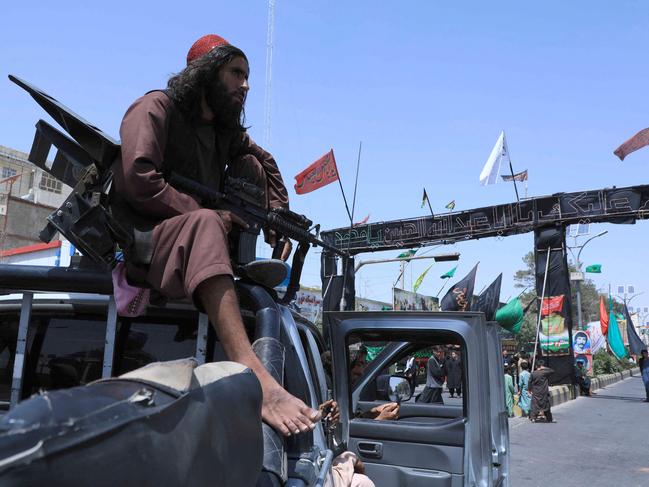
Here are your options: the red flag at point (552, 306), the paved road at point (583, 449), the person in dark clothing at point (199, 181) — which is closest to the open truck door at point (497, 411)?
the person in dark clothing at point (199, 181)

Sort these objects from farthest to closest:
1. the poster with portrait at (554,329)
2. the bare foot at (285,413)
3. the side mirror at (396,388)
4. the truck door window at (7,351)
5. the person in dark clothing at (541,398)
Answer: the poster with portrait at (554,329), the person in dark clothing at (541,398), the side mirror at (396,388), the truck door window at (7,351), the bare foot at (285,413)

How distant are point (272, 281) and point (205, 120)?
2.18ft

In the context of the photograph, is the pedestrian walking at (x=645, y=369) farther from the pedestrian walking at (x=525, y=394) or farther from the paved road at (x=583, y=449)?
the pedestrian walking at (x=525, y=394)

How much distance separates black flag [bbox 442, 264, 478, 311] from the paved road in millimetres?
3108

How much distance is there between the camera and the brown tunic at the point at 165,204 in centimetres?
150

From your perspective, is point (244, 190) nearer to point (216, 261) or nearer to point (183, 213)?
point (183, 213)

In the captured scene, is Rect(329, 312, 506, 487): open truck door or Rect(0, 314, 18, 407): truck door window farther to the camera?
Rect(329, 312, 506, 487): open truck door

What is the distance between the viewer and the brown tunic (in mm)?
1499

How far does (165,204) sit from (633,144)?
65.8ft

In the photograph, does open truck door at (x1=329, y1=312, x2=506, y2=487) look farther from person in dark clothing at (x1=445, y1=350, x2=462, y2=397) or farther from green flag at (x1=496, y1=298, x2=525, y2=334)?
green flag at (x1=496, y1=298, x2=525, y2=334)

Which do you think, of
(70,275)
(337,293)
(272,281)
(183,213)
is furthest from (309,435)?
(337,293)

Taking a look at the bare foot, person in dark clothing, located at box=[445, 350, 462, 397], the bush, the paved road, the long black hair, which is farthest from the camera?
the bush

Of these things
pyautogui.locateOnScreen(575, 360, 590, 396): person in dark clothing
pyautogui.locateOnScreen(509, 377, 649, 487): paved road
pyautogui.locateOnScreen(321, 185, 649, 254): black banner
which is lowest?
pyautogui.locateOnScreen(509, 377, 649, 487): paved road

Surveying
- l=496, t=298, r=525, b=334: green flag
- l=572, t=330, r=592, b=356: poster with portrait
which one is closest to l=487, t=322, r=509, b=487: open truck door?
l=496, t=298, r=525, b=334: green flag
